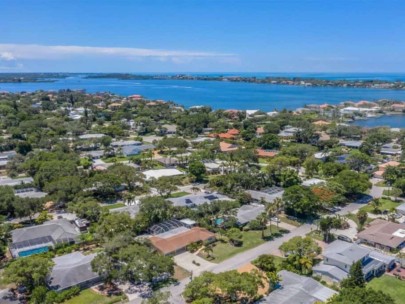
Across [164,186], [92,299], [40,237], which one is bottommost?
[92,299]

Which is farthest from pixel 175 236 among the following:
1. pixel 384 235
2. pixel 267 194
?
pixel 384 235

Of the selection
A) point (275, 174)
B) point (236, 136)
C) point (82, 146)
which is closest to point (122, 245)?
point (275, 174)

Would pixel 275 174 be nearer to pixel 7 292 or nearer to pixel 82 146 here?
pixel 7 292

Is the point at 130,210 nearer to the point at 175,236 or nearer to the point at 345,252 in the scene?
the point at 175,236

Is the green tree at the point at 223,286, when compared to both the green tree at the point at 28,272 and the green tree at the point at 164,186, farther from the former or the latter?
the green tree at the point at 164,186

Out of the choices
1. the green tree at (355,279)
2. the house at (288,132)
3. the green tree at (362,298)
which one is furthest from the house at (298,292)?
the house at (288,132)
